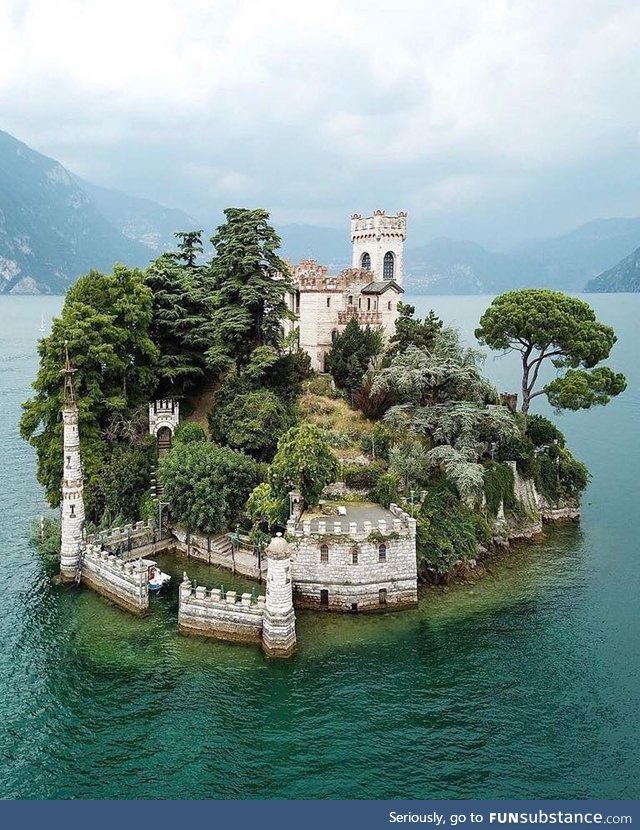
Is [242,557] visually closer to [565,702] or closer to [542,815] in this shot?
[565,702]

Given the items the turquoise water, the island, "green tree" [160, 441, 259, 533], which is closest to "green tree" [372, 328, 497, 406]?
the island

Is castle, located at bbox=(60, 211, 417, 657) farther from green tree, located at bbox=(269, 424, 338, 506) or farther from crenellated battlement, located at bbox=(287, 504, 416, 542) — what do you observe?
green tree, located at bbox=(269, 424, 338, 506)

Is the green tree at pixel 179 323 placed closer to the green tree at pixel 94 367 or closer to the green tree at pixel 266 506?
the green tree at pixel 94 367

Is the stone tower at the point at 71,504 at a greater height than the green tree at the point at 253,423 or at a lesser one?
lesser

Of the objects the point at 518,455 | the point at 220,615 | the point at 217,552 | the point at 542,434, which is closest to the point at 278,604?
the point at 220,615

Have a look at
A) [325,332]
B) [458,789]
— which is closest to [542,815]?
[458,789]

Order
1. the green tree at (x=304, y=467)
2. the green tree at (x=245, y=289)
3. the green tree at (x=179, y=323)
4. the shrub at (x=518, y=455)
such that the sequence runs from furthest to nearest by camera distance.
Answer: the green tree at (x=179, y=323) → the green tree at (x=245, y=289) → the shrub at (x=518, y=455) → the green tree at (x=304, y=467)

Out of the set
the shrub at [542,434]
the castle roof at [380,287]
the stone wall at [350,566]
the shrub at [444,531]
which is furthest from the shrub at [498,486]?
the castle roof at [380,287]
